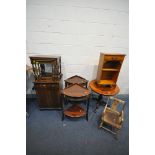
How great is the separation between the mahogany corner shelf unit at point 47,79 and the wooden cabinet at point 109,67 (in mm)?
892

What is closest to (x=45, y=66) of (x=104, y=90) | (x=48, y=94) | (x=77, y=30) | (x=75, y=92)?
(x=48, y=94)

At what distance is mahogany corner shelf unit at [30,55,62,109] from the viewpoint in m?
2.31

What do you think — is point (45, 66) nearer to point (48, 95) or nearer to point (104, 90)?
point (48, 95)

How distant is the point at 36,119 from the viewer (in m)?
2.44

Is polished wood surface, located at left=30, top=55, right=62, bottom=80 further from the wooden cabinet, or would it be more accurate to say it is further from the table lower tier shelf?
the wooden cabinet

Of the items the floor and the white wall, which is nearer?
the floor

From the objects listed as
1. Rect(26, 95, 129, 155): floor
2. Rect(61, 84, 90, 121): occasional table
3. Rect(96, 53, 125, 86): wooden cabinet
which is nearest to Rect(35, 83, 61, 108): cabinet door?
Rect(26, 95, 129, 155): floor

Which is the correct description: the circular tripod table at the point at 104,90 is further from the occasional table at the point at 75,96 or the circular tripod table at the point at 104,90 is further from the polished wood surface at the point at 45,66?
the polished wood surface at the point at 45,66

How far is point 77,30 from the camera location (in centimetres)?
272

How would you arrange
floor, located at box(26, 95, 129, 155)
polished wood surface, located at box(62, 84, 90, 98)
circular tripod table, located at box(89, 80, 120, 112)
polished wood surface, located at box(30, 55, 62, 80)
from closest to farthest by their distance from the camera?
1. floor, located at box(26, 95, 129, 155)
2. polished wood surface, located at box(62, 84, 90, 98)
3. polished wood surface, located at box(30, 55, 62, 80)
4. circular tripod table, located at box(89, 80, 120, 112)

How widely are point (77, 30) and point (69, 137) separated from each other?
88.0 inches

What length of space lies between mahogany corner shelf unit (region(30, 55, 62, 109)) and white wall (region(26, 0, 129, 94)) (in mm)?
535
